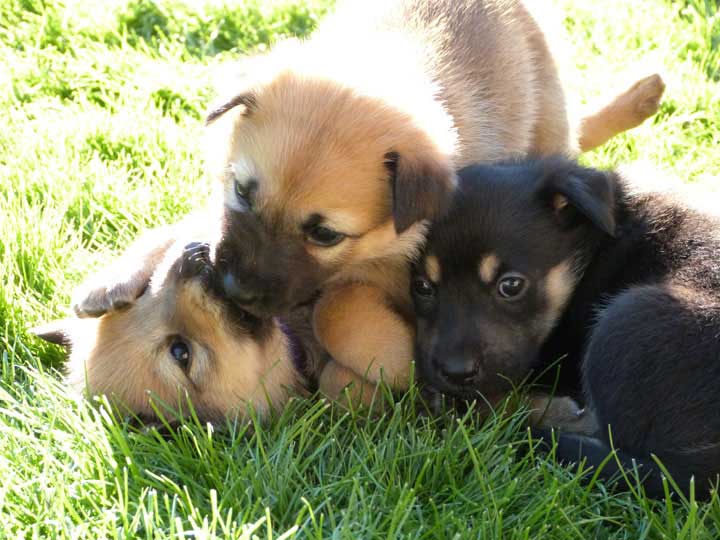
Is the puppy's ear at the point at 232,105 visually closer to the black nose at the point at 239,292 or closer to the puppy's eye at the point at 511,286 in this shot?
the black nose at the point at 239,292

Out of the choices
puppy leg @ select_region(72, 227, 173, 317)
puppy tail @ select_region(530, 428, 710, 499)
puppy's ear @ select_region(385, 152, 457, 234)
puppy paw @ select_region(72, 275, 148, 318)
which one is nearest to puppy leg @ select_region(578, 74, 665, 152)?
puppy's ear @ select_region(385, 152, 457, 234)

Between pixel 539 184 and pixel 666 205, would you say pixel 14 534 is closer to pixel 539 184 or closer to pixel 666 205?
pixel 539 184

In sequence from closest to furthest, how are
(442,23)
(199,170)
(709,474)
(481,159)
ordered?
(709,474), (481,159), (442,23), (199,170)

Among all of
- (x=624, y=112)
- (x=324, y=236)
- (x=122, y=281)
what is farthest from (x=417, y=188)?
(x=624, y=112)

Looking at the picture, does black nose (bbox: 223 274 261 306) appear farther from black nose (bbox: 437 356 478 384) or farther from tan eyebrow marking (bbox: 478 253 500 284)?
tan eyebrow marking (bbox: 478 253 500 284)

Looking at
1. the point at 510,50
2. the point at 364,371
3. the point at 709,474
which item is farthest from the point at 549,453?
the point at 510,50
